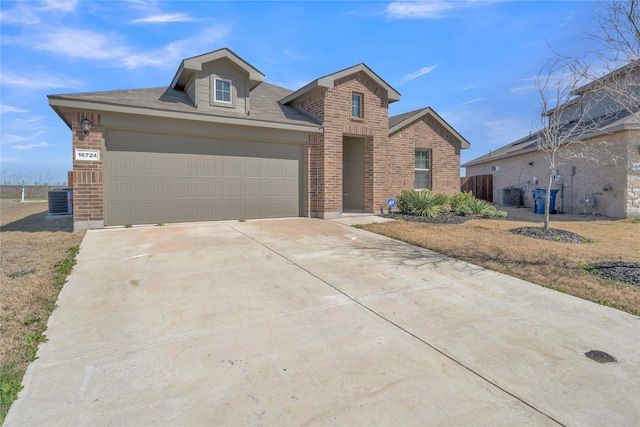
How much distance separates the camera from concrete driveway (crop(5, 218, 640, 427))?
2283 mm

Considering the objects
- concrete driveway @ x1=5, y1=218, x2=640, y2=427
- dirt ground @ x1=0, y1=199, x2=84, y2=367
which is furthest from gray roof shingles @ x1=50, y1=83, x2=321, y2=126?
concrete driveway @ x1=5, y1=218, x2=640, y2=427

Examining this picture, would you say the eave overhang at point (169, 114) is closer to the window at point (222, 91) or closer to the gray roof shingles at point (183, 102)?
the gray roof shingles at point (183, 102)

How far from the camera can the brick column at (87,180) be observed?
8164mm

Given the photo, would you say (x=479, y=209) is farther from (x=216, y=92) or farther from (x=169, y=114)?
(x=169, y=114)

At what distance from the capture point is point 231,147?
9.99 metres

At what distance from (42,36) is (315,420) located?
10.2 m

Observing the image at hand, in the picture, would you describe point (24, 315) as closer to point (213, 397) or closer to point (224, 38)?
point (213, 397)

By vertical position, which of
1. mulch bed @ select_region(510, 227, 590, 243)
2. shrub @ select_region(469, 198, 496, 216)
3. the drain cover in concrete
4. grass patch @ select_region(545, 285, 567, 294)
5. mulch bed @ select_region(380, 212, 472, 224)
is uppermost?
shrub @ select_region(469, 198, 496, 216)

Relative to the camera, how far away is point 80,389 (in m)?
2.49

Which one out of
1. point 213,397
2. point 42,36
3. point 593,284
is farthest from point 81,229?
point 593,284

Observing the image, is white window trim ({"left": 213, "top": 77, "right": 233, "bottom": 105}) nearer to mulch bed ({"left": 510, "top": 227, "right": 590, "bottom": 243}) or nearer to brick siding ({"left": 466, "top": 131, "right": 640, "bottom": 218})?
mulch bed ({"left": 510, "top": 227, "right": 590, "bottom": 243})

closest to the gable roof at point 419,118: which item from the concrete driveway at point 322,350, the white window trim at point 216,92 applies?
the white window trim at point 216,92

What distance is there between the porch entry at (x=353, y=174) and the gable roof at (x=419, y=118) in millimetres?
1418

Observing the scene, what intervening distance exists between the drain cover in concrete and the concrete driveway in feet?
A: 0.26
